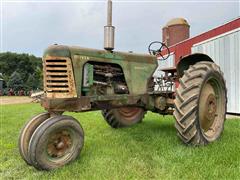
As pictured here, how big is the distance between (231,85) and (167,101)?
5509 mm

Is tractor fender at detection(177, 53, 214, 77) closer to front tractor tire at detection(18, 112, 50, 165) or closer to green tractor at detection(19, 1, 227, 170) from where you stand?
green tractor at detection(19, 1, 227, 170)

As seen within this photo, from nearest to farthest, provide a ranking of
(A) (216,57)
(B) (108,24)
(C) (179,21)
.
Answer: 1. (B) (108,24)
2. (A) (216,57)
3. (C) (179,21)

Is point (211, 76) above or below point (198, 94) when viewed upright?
above

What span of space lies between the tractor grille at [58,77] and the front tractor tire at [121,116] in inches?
88.7

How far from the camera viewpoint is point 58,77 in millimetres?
4051

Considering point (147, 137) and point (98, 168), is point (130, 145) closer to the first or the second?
point (147, 137)

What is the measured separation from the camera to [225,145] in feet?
14.6

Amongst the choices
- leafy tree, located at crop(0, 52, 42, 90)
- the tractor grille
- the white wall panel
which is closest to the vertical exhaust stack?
the tractor grille

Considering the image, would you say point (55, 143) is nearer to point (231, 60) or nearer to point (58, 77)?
point (58, 77)

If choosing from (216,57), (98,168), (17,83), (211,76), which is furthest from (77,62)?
(17,83)

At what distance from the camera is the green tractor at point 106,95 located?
386cm

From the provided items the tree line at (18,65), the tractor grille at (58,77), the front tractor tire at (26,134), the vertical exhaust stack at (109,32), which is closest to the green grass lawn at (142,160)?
the front tractor tire at (26,134)

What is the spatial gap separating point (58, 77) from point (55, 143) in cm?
87

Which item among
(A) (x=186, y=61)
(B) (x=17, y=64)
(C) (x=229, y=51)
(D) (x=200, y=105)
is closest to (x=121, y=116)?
(A) (x=186, y=61)
